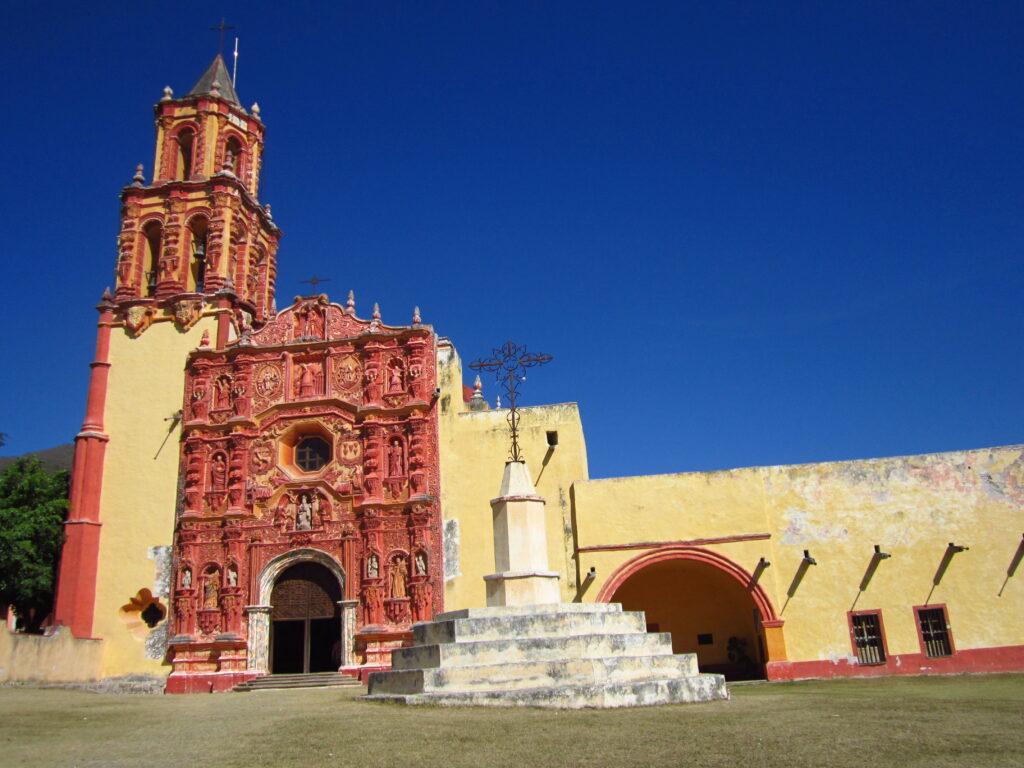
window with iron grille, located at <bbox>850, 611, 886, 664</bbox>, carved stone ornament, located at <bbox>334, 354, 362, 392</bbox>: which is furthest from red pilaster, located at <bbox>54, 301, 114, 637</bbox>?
window with iron grille, located at <bbox>850, 611, 886, 664</bbox>

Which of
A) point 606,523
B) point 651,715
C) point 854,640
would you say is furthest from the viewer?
point 606,523

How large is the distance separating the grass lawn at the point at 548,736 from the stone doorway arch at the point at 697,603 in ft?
29.3

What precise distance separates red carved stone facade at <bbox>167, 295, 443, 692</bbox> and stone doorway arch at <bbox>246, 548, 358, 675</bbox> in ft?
0.11

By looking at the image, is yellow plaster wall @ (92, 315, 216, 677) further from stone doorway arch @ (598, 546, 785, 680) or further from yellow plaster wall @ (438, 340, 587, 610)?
stone doorway arch @ (598, 546, 785, 680)

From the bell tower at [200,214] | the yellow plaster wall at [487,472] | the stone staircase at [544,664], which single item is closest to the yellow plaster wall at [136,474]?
the bell tower at [200,214]

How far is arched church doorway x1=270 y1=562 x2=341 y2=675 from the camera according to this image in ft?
67.5

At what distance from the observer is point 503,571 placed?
11.6 m

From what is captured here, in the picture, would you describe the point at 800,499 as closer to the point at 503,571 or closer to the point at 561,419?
the point at 561,419

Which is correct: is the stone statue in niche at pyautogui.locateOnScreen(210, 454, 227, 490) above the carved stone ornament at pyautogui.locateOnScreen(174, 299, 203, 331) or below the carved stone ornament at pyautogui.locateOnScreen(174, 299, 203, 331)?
below

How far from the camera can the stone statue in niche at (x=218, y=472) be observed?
21578mm

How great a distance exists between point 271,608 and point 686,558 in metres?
9.87

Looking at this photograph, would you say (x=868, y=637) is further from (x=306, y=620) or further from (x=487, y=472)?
(x=306, y=620)

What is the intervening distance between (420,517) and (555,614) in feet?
34.3

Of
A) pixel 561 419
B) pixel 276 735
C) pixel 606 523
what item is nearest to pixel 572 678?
pixel 276 735
